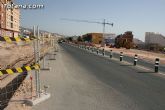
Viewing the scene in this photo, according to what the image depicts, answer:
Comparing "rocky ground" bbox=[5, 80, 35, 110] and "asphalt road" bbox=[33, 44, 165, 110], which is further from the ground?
"rocky ground" bbox=[5, 80, 35, 110]

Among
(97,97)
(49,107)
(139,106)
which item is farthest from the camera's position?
(97,97)

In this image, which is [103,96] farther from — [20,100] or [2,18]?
[2,18]

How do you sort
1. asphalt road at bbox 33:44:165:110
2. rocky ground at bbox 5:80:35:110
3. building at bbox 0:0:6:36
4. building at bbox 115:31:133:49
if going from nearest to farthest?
1. rocky ground at bbox 5:80:35:110
2. asphalt road at bbox 33:44:165:110
3. building at bbox 0:0:6:36
4. building at bbox 115:31:133:49

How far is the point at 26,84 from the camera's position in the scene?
11.6 metres

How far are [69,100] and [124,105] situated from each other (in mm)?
1753

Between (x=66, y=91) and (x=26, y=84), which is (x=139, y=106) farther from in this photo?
(x=26, y=84)

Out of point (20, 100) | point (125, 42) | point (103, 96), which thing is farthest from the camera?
point (125, 42)

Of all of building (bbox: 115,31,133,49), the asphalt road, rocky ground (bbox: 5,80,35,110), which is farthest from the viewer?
building (bbox: 115,31,133,49)

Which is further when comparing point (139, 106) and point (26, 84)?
point (26, 84)

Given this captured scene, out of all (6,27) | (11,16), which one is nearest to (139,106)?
(6,27)

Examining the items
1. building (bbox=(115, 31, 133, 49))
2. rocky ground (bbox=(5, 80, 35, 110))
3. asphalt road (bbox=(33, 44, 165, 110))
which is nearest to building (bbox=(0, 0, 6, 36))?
building (bbox=(115, 31, 133, 49))

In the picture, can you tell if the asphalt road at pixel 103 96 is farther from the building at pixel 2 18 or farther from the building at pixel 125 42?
the building at pixel 125 42

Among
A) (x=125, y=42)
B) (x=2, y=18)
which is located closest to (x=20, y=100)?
(x=2, y=18)

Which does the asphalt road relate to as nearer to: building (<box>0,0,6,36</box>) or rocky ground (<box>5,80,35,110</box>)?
rocky ground (<box>5,80,35,110</box>)
